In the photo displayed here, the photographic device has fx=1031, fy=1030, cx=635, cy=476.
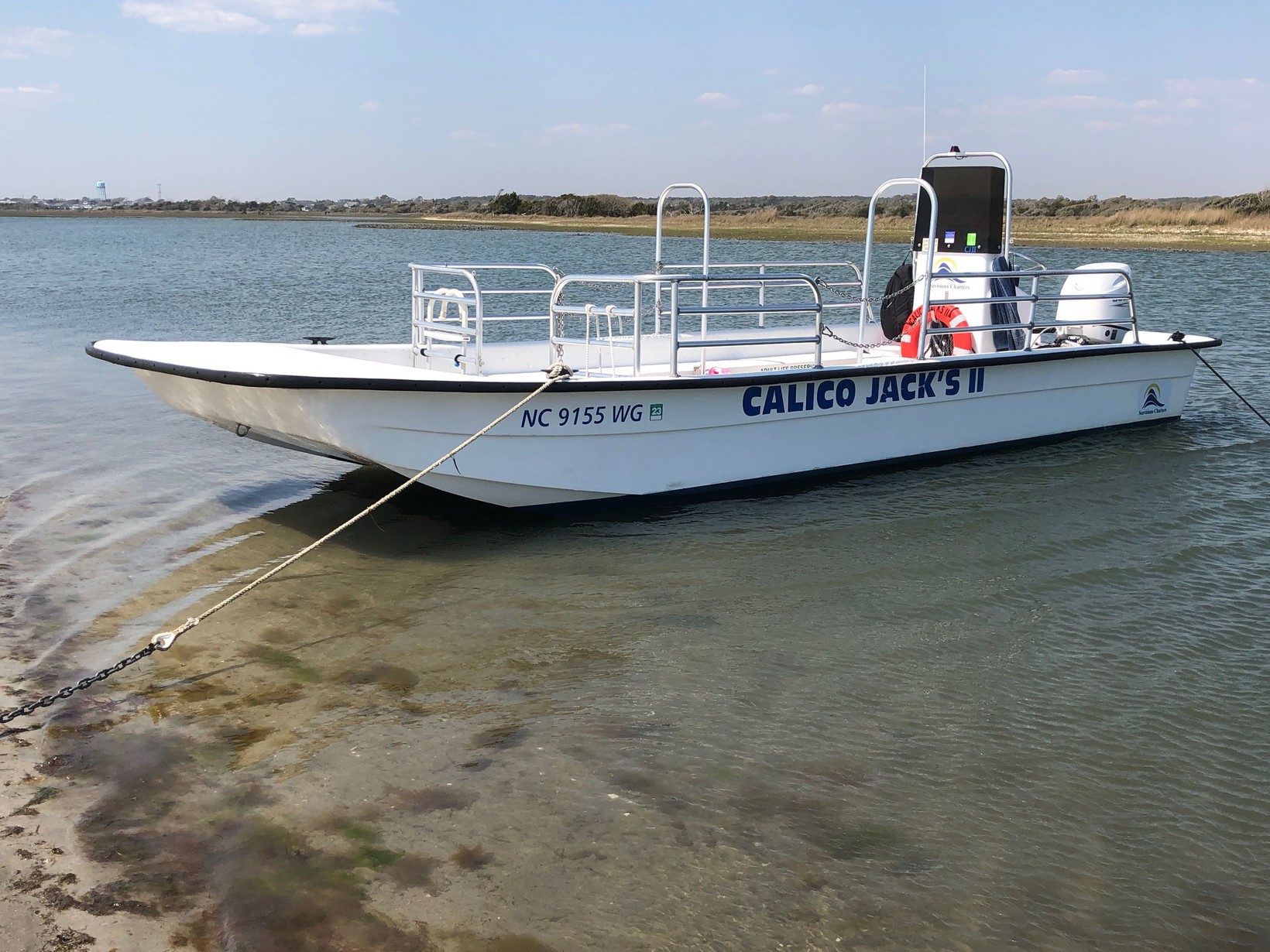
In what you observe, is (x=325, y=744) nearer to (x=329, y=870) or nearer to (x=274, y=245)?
(x=329, y=870)

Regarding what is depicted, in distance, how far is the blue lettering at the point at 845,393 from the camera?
27.3 feet

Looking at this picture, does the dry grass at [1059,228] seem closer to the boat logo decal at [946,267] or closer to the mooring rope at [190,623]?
the boat logo decal at [946,267]

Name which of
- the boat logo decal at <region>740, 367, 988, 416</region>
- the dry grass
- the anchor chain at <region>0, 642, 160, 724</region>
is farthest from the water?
the dry grass

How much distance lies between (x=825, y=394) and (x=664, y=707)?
13.0ft

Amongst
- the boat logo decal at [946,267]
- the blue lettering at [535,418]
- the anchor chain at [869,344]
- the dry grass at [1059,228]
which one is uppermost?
the dry grass at [1059,228]

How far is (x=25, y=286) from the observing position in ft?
84.6

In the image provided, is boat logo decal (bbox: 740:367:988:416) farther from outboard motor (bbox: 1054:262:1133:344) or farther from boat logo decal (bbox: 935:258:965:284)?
outboard motor (bbox: 1054:262:1133:344)

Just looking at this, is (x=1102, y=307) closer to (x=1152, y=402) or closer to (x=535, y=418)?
(x=1152, y=402)

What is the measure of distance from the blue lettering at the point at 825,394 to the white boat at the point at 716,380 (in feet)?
0.05

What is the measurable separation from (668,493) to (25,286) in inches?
954


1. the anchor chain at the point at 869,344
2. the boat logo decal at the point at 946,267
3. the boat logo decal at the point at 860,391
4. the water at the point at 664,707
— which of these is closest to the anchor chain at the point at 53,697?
the water at the point at 664,707

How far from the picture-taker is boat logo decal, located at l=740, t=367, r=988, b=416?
793 cm

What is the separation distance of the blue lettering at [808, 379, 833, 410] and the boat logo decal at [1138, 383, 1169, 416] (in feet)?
14.2

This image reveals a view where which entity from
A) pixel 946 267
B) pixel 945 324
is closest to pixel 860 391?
pixel 945 324
